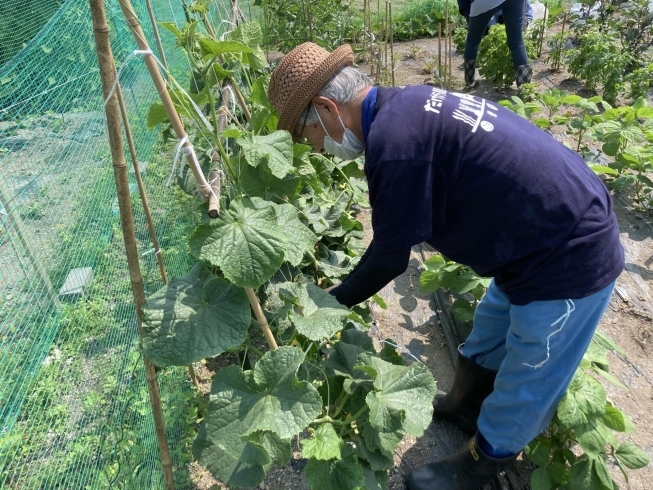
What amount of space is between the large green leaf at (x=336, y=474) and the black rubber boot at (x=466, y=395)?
827 mm

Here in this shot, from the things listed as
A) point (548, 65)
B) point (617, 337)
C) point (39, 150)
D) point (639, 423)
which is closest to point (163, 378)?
point (39, 150)

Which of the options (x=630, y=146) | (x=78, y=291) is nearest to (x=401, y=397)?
→ (x=78, y=291)

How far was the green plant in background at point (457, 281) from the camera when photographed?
9.12 ft

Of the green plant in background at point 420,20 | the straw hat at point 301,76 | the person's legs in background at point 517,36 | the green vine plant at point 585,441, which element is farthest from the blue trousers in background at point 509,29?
the straw hat at point 301,76

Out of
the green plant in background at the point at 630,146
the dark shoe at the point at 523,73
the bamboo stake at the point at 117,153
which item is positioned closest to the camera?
the bamboo stake at the point at 117,153

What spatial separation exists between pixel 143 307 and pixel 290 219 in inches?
22.7

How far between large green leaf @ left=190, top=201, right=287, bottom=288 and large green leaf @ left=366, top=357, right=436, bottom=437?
1.75 ft

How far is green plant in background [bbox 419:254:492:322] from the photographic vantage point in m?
2.78

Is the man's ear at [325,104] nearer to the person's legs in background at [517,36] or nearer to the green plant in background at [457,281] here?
the green plant in background at [457,281]

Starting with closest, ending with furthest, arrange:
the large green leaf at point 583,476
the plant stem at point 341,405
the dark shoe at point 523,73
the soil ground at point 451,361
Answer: the plant stem at point 341,405
the large green leaf at point 583,476
the soil ground at point 451,361
the dark shoe at point 523,73

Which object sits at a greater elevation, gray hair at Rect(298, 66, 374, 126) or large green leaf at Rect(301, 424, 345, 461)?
gray hair at Rect(298, 66, 374, 126)

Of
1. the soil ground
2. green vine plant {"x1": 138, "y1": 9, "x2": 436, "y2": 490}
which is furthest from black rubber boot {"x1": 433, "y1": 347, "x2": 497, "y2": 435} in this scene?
green vine plant {"x1": 138, "y1": 9, "x2": 436, "y2": 490}

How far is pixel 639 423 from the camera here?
2.57 m

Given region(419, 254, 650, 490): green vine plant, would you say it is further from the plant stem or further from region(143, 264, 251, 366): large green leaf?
region(143, 264, 251, 366): large green leaf
